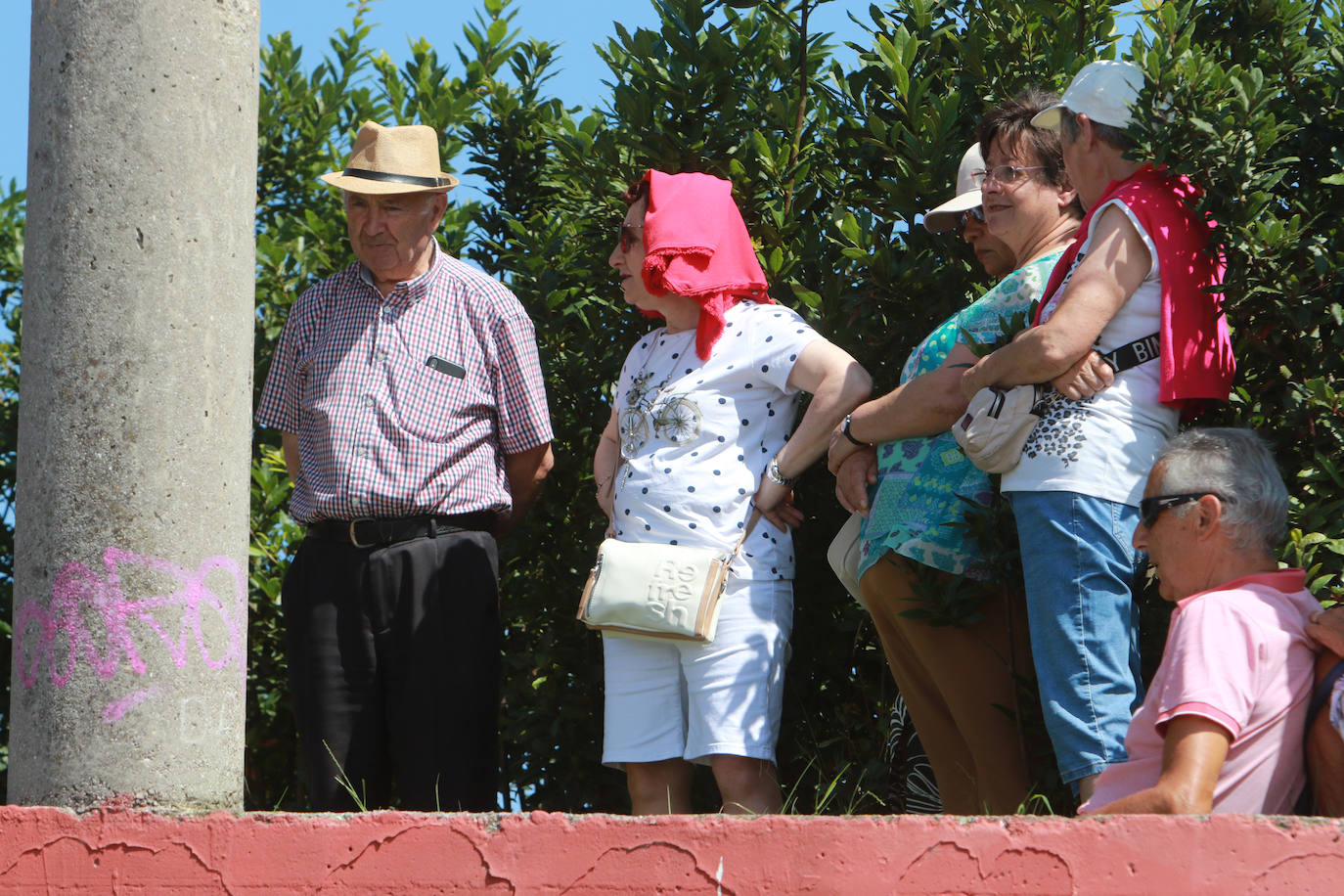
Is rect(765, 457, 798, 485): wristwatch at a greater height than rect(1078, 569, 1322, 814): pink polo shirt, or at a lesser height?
greater

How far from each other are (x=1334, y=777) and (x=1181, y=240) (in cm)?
127

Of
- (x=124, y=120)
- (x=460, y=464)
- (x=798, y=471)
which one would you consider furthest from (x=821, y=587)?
(x=124, y=120)

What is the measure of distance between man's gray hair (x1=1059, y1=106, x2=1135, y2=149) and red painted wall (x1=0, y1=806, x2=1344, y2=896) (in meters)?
1.70

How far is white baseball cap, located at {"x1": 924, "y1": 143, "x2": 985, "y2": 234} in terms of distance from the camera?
4.00 m

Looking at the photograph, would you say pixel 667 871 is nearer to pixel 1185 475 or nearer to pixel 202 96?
pixel 1185 475

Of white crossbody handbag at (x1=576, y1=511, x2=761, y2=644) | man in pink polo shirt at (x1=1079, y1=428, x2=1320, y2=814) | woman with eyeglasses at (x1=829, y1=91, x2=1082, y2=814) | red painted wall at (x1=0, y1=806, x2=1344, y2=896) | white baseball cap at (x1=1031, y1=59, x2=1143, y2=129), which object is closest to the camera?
red painted wall at (x1=0, y1=806, x2=1344, y2=896)

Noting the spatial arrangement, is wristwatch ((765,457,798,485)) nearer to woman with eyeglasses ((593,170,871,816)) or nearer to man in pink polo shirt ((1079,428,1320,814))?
woman with eyeglasses ((593,170,871,816))

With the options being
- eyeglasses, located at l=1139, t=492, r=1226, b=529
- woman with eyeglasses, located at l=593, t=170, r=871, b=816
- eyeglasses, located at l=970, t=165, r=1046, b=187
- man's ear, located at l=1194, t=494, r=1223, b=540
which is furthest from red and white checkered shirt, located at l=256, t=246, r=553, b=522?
man's ear, located at l=1194, t=494, r=1223, b=540

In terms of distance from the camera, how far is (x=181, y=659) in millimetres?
2893

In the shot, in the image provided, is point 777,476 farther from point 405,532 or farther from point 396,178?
point 396,178

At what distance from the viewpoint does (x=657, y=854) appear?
244 cm

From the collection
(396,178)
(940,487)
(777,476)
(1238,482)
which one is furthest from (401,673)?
(1238,482)

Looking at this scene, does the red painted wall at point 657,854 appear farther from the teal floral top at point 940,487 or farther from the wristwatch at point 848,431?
the wristwatch at point 848,431

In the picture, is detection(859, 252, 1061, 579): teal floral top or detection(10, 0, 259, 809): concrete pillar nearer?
detection(10, 0, 259, 809): concrete pillar
